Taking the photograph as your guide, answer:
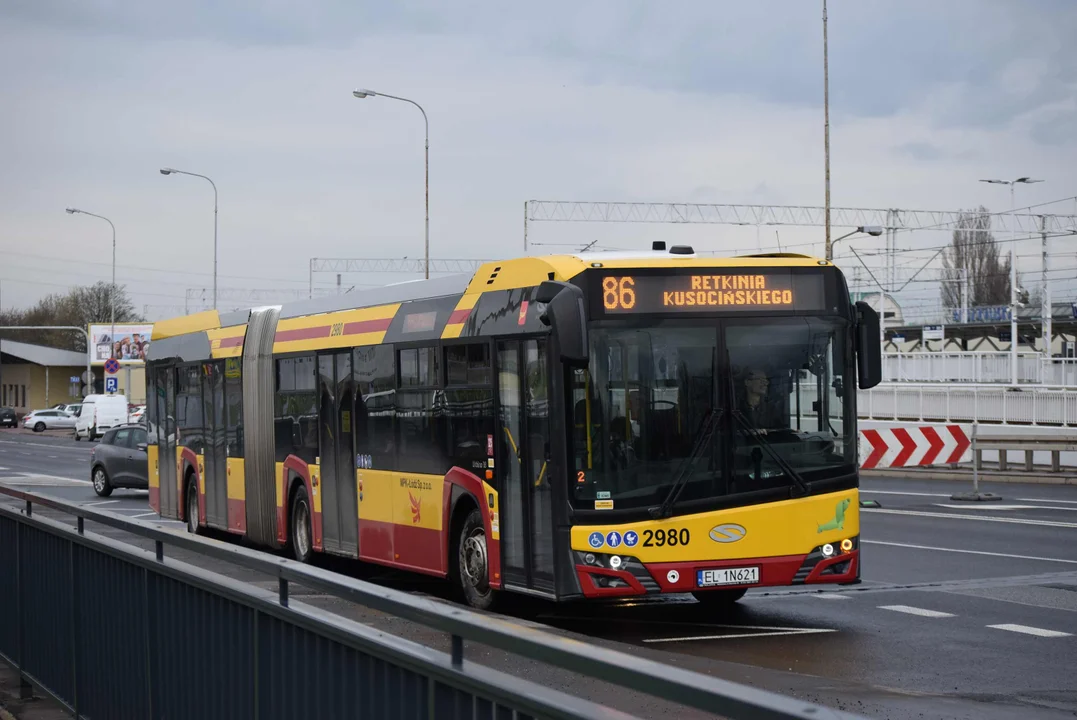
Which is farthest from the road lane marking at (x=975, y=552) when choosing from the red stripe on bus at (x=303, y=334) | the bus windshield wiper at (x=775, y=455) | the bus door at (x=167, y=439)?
the bus door at (x=167, y=439)

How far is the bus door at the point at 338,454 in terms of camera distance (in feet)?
50.3

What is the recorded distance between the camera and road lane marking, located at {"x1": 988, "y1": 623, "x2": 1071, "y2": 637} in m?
11.0

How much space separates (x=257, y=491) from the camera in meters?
18.3

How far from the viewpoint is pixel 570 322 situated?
1045cm

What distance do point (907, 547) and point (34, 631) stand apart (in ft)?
39.1

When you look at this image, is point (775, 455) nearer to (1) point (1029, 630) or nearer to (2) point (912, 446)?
(1) point (1029, 630)

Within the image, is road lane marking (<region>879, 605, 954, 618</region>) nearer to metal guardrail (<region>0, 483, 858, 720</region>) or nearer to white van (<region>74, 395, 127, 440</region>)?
metal guardrail (<region>0, 483, 858, 720</region>)

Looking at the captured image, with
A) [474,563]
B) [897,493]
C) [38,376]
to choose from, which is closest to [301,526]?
[474,563]

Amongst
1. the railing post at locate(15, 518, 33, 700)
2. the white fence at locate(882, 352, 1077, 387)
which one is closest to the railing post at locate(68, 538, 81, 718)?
the railing post at locate(15, 518, 33, 700)

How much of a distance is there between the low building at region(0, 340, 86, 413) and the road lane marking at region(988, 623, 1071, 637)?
112 metres

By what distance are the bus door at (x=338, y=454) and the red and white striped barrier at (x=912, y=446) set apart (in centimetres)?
1157

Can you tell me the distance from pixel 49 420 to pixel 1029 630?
280ft

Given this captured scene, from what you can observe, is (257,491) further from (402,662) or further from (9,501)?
(402,662)

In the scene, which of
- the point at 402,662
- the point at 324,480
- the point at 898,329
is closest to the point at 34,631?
the point at 402,662
